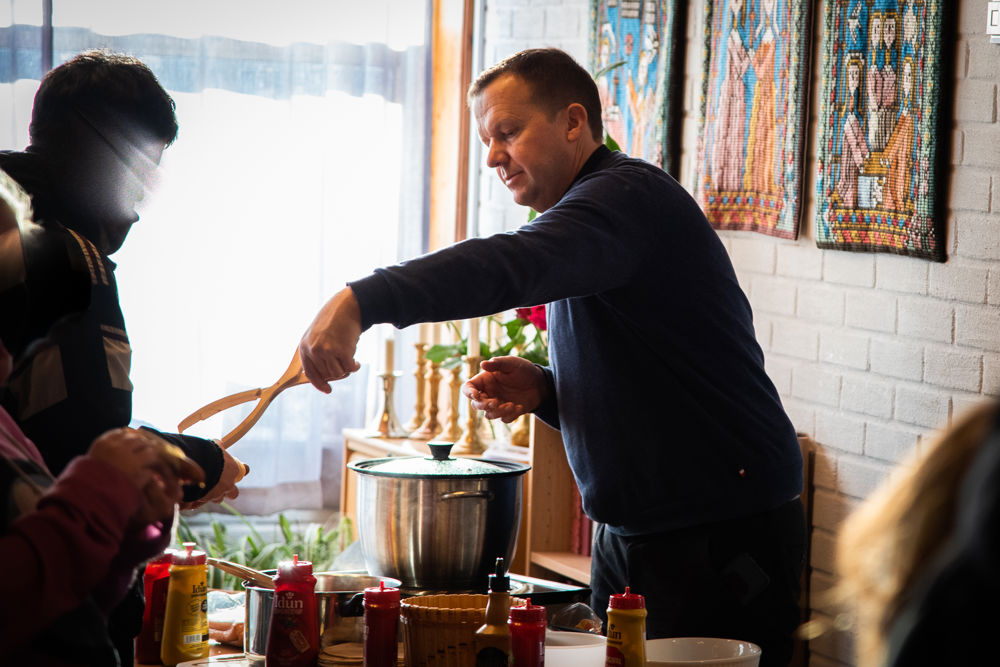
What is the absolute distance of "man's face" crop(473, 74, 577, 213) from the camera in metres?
1.89

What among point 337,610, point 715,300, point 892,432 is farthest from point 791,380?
point 337,610

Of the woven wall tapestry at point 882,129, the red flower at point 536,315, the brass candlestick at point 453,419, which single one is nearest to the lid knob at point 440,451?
the red flower at point 536,315

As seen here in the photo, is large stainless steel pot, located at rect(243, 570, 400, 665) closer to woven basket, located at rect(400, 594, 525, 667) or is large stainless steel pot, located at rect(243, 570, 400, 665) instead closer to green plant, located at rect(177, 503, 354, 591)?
woven basket, located at rect(400, 594, 525, 667)

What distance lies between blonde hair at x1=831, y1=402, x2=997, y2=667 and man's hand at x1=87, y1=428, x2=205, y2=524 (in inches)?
23.4

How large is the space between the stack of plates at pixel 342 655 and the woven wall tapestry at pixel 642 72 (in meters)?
1.96

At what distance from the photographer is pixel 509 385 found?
1979 mm

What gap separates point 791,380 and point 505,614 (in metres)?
1.55

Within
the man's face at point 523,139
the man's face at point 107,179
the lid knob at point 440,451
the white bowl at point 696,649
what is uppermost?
the man's face at point 523,139

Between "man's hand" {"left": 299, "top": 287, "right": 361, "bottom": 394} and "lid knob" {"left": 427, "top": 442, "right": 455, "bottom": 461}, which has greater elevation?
"man's hand" {"left": 299, "top": 287, "right": 361, "bottom": 394}

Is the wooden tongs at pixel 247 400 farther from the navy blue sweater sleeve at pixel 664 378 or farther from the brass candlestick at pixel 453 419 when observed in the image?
Result: the brass candlestick at pixel 453 419

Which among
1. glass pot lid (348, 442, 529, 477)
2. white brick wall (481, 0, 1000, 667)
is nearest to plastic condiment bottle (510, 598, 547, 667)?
glass pot lid (348, 442, 529, 477)

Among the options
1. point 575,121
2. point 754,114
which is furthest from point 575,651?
point 754,114

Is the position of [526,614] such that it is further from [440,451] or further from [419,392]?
[419,392]

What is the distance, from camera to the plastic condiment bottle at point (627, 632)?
1346 millimetres
